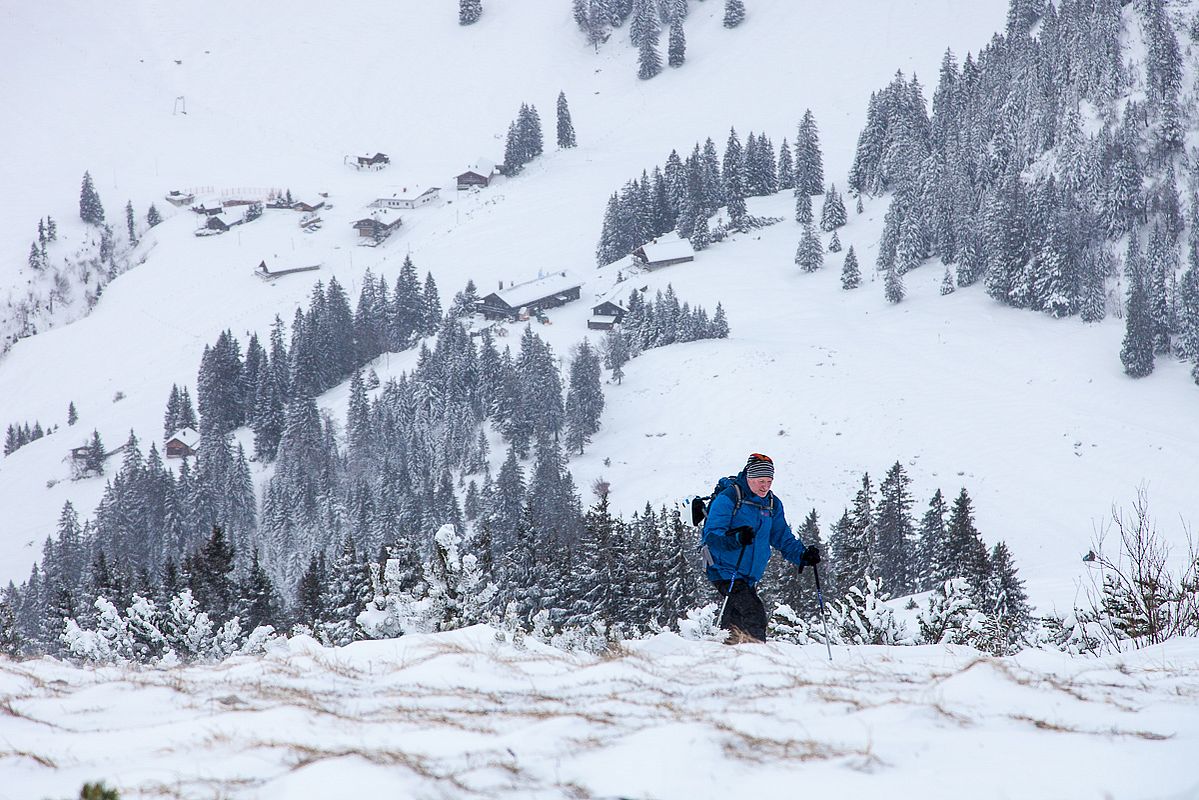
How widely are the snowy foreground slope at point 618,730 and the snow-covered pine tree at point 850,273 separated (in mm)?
78055

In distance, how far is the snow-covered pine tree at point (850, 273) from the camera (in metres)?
79.8

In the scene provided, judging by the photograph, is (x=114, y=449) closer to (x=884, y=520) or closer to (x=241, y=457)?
(x=241, y=457)

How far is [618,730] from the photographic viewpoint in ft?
12.5

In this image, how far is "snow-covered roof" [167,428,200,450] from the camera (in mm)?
83625

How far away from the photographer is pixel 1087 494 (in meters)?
47.8

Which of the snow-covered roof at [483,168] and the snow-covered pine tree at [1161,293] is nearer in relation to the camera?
the snow-covered pine tree at [1161,293]

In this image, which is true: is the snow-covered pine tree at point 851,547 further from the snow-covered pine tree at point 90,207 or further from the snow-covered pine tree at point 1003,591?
the snow-covered pine tree at point 90,207

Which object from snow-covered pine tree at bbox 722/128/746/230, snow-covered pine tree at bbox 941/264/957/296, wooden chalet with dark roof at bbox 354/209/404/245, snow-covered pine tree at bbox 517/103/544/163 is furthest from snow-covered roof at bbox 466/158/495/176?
snow-covered pine tree at bbox 941/264/957/296

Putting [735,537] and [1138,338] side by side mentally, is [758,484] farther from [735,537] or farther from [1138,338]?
[1138,338]

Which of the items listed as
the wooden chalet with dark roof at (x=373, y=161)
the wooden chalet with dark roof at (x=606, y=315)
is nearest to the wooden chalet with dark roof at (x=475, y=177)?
the wooden chalet with dark roof at (x=373, y=161)

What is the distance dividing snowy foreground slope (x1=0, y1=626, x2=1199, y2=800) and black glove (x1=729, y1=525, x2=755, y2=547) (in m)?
1.77

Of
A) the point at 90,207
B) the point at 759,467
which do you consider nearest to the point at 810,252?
the point at 759,467

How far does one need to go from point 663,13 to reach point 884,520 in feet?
493

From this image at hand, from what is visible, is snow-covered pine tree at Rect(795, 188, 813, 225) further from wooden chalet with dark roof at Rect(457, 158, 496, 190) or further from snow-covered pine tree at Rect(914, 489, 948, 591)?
snow-covered pine tree at Rect(914, 489, 948, 591)
